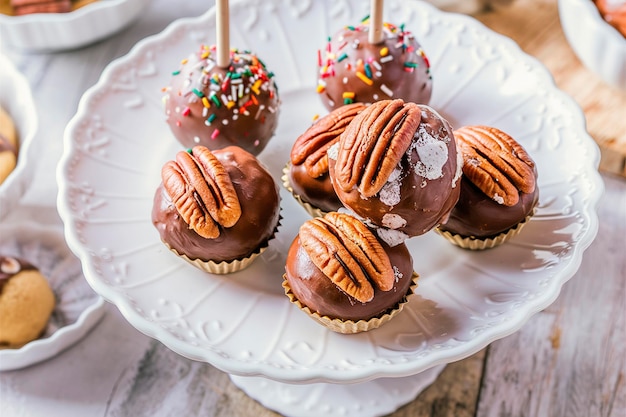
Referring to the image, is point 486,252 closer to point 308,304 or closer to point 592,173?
point 592,173

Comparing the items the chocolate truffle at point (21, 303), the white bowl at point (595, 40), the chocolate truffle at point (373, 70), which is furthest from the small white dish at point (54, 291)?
the white bowl at point (595, 40)

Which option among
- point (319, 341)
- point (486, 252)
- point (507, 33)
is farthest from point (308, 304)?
point (507, 33)

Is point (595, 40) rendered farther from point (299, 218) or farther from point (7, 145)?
point (7, 145)

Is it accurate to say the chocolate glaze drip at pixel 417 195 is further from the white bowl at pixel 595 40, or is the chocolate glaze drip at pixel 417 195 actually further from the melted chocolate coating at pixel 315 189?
the white bowl at pixel 595 40

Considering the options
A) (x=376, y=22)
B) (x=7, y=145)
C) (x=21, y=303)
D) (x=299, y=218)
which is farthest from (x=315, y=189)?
(x=7, y=145)

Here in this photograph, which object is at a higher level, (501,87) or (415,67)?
(415,67)

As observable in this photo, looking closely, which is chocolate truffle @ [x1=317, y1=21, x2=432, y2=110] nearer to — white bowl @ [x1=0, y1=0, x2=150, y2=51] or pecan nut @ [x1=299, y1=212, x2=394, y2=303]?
pecan nut @ [x1=299, y1=212, x2=394, y2=303]

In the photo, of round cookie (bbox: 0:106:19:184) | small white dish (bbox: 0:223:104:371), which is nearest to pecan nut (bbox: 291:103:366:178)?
small white dish (bbox: 0:223:104:371)

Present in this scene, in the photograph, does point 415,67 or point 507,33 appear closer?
point 415,67
